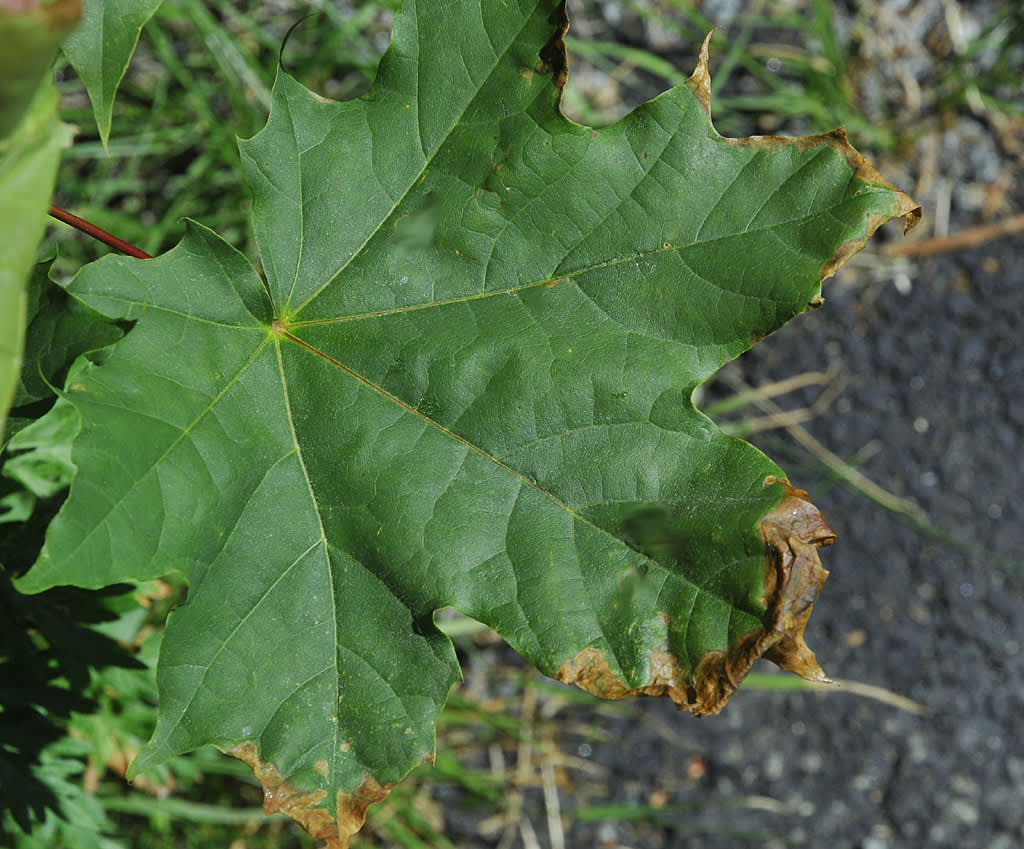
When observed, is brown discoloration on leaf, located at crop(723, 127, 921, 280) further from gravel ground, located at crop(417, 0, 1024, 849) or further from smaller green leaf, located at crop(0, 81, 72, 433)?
gravel ground, located at crop(417, 0, 1024, 849)

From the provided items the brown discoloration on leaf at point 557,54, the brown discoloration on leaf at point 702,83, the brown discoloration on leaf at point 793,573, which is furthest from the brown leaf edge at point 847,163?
the brown discoloration on leaf at point 793,573

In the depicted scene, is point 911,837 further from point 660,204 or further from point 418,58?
point 418,58

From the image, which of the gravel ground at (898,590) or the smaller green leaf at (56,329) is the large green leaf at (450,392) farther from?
the gravel ground at (898,590)

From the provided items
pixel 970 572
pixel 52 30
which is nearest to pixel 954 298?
pixel 970 572

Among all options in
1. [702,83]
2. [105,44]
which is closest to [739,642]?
[702,83]

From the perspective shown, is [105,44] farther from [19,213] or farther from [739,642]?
[739,642]

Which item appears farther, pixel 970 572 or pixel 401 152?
pixel 970 572
